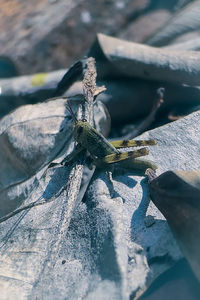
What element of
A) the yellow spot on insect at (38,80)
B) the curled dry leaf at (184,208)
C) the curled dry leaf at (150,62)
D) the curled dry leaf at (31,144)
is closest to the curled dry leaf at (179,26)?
the curled dry leaf at (150,62)

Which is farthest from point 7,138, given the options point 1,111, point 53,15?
point 53,15

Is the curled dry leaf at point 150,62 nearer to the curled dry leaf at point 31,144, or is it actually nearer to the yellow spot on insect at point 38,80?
the curled dry leaf at point 31,144

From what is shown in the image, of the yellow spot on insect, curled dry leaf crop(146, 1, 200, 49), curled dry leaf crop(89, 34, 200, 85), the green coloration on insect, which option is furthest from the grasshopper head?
curled dry leaf crop(146, 1, 200, 49)

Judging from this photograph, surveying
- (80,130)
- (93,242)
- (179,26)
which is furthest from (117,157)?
(179,26)

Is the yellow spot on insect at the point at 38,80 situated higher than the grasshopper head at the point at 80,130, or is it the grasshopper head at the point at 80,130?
the grasshopper head at the point at 80,130

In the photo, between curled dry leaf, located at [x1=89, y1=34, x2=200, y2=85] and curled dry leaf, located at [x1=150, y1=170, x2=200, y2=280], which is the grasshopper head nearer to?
curled dry leaf, located at [x1=150, y1=170, x2=200, y2=280]

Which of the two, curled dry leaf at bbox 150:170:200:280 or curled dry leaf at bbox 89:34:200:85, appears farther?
curled dry leaf at bbox 89:34:200:85

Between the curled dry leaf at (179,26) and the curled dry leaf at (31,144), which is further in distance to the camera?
the curled dry leaf at (179,26)

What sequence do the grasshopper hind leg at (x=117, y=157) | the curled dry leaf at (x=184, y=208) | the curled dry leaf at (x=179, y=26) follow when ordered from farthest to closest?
the curled dry leaf at (x=179, y=26) < the grasshopper hind leg at (x=117, y=157) < the curled dry leaf at (x=184, y=208)
